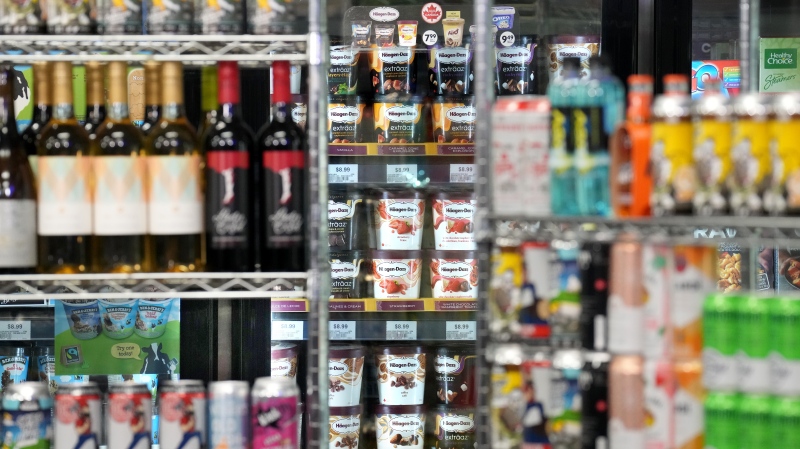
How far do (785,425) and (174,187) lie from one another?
1.30 metres

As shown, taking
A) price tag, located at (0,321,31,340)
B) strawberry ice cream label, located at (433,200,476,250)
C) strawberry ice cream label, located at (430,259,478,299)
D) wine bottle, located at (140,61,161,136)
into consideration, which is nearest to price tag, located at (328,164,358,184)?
strawberry ice cream label, located at (433,200,476,250)

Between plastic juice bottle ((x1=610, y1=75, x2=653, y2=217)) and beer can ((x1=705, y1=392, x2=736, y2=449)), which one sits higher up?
plastic juice bottle ((x1=610, y1=75, x2=653, y2=217))

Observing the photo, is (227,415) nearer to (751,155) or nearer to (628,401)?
(628,401)

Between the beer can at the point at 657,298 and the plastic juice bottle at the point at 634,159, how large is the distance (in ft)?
0.29

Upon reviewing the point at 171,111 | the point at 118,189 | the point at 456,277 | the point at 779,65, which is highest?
the point at 779,65

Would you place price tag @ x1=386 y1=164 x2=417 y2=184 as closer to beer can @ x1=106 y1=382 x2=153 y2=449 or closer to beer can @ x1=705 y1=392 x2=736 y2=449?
beer can @ x1=106 y1=382 x2=153 y2=449

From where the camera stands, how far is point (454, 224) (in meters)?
3.31

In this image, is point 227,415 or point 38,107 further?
point 38,107

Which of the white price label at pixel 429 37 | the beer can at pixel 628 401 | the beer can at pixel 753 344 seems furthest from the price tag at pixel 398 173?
the beer can at pixel 753 344

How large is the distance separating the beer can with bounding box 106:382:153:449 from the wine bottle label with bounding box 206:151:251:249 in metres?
0.36

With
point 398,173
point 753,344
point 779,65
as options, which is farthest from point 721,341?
point 779,65

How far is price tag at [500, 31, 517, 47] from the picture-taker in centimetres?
324

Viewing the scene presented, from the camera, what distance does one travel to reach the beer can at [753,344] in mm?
1721

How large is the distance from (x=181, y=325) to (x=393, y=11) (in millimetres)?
1311
